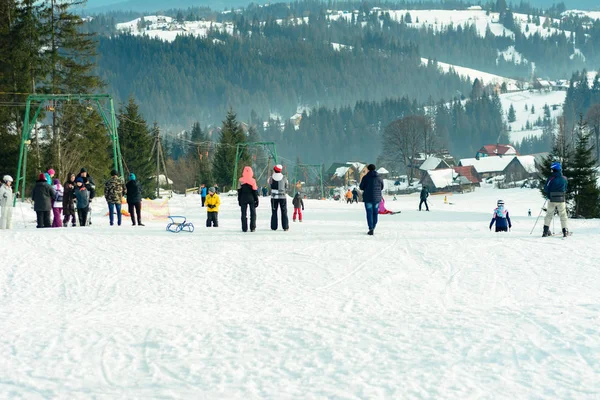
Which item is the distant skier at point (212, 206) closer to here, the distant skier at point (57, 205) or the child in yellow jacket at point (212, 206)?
the child in yellow jacket at point (212, 206)

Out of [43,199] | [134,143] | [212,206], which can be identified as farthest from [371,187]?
[134,143]

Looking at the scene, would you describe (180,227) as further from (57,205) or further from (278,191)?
(57,205)

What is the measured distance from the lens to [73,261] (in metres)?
11.2

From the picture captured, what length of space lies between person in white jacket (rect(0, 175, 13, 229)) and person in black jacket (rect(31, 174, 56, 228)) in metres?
0.59

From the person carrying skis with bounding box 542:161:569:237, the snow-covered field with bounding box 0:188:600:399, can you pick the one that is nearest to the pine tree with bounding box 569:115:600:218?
the person carrying skis with bounding box 542:161:569:237

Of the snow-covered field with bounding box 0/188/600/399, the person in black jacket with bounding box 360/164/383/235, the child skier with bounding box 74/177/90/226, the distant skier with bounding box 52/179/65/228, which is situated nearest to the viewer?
the snow-covered field with bounding box 0/188/600/399

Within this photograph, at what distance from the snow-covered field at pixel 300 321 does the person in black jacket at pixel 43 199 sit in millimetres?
3630

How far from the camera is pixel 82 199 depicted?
55.5 feet

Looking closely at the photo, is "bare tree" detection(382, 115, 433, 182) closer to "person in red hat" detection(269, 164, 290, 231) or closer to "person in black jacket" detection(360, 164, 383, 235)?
"person in red hat" detection(269, 164, 290, 231)

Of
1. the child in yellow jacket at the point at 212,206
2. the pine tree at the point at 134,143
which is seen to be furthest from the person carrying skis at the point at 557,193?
the pine tree at the point at 134,143

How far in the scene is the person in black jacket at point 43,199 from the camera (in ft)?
53.1

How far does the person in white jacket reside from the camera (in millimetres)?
15625

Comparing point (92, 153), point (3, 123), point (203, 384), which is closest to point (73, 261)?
point (203, 384)

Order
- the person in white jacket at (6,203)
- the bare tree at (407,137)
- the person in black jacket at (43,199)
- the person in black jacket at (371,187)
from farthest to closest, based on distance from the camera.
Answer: the bare tree at (407,137)
the person in black jacket at (43,199)
the person in white jacket at (6,203)
the person in black jacket at (371,187)
